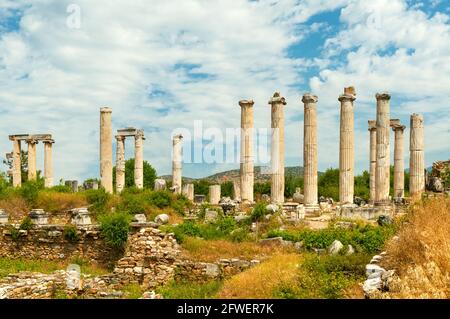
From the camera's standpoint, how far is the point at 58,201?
29109mm

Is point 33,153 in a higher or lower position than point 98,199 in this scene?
higher

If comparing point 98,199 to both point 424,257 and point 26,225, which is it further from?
point 424,257

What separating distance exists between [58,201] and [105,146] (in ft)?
25.3

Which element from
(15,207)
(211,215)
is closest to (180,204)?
(211,215)

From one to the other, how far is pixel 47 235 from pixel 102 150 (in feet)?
52.7

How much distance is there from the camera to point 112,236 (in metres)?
19.2

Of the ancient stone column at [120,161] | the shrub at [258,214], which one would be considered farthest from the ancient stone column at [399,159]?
the ancient stone column at [120,161]

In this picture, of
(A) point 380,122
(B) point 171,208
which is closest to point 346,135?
(A) point 380,122

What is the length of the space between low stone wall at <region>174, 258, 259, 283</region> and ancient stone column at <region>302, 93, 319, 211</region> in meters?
14.6

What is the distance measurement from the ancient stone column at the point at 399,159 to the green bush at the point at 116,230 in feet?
79.0

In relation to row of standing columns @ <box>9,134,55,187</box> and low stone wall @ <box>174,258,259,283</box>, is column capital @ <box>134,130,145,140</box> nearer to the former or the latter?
row of standing columns @ <box>9,134,55,187</box>
